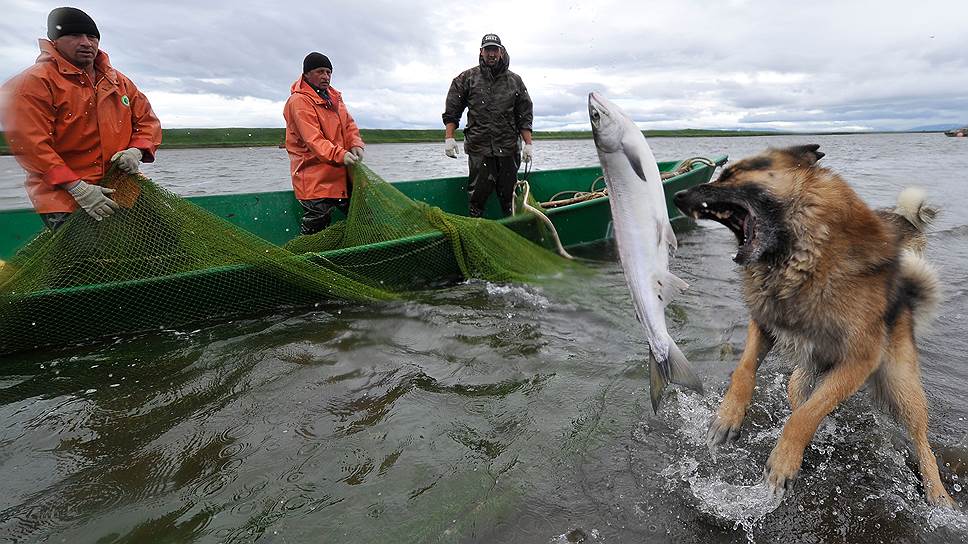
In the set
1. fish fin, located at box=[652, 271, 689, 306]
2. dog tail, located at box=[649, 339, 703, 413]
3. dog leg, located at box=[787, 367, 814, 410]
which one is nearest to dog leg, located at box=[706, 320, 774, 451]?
dog leg, located at box=[787, 367, 814, 410]

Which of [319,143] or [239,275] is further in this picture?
[319,143]

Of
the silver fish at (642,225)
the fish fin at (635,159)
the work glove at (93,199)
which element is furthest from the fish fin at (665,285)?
the work glove at (93,199)

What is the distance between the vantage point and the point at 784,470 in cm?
296

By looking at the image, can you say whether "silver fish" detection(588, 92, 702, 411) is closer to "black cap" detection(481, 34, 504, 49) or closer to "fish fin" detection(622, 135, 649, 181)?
"fish fin" detection(622, 135, 649, 181)

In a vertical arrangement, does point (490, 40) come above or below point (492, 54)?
above

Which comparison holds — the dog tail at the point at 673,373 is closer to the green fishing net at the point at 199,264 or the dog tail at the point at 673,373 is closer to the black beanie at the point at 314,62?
the green fishing net at the point at 199,264

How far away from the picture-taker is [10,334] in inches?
193

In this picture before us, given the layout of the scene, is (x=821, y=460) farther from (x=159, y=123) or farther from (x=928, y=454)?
(x=159, y=123)

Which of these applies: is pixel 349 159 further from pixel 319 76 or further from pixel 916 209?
pixel 916 209

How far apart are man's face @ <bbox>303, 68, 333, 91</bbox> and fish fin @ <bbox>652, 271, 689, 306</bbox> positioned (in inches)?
217

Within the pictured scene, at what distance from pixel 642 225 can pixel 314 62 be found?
546 centimetres

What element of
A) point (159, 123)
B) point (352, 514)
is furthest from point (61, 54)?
point (352, 514)

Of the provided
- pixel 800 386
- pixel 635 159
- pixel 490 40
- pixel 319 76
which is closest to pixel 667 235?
pixel 635 159

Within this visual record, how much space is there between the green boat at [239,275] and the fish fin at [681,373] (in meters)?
4.15
